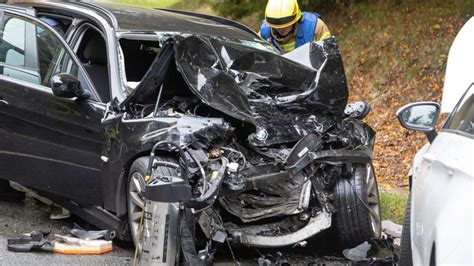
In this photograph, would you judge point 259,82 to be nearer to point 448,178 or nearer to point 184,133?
point 184,133

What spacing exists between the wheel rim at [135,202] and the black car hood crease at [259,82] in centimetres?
62

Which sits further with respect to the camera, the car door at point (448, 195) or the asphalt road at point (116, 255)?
the asphalt road at point (116, 255)

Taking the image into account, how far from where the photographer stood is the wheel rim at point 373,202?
20.2ft

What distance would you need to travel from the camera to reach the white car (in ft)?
10.4

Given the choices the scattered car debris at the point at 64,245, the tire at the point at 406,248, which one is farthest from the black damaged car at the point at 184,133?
the tire at the point at 406,248

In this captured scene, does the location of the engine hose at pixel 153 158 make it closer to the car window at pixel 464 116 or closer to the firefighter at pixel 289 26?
the car window at pixel 464 116

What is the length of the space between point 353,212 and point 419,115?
1.40 metres

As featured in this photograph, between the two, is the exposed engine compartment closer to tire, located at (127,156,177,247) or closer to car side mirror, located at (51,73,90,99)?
tire, located at (127,156,177,247)

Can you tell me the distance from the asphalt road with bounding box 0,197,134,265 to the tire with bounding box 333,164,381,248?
1626 millimetres

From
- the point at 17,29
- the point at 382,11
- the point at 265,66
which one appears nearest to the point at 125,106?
the point at 265,66

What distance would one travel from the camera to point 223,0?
1452cm

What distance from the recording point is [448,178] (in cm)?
358

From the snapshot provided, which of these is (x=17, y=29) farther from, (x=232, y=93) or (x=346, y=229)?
(x=346, y=229)

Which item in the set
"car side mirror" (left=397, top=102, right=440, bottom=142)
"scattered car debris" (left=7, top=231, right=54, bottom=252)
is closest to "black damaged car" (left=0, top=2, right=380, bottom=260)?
"scattered car debris" (left=7, top=231, right=54, bottom=252)
